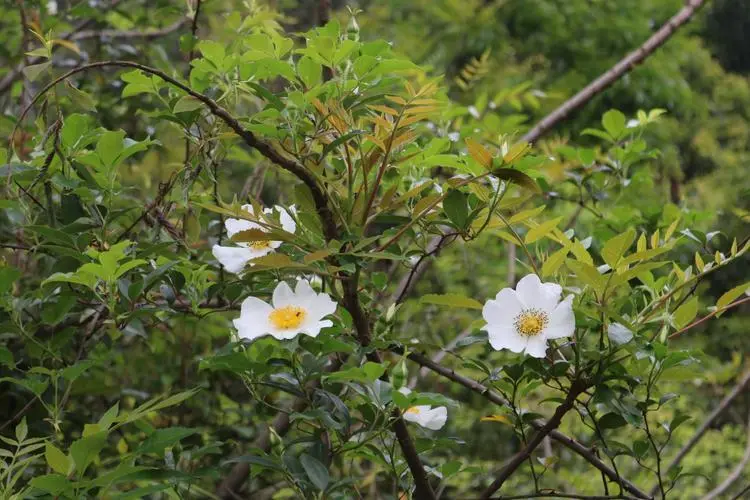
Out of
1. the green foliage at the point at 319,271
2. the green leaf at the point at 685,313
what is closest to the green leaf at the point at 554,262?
the green foliage at the point at 319,271

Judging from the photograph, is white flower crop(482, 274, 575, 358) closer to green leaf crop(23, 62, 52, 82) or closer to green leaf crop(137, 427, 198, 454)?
green leaf crop(137, 427, 198, 454)

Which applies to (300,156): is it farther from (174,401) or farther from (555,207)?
(555,207)

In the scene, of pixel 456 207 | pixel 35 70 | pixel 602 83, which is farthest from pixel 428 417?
pixel 602 83

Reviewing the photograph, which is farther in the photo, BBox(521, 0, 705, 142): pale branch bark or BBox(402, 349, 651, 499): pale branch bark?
BBox(521, 0, 705, 142): pale branch bark

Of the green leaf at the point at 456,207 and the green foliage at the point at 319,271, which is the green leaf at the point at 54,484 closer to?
the green foliage at the point at 319,271

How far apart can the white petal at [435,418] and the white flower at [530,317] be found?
12 centimetres

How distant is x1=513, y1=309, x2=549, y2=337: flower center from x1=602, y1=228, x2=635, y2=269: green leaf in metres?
0.07

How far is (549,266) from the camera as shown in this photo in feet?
2.44

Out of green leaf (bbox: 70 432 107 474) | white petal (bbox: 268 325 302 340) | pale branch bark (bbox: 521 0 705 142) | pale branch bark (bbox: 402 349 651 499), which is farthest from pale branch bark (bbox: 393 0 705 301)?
green leaf (bbox: 70 432 107 474)

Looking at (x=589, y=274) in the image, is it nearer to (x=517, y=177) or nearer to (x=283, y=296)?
(x=517, y=177)

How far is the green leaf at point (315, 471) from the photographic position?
27.6 inches

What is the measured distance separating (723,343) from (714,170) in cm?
178

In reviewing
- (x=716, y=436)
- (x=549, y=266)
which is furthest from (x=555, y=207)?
(x=549, y=266)

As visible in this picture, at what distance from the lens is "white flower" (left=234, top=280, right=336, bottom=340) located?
0.68m
